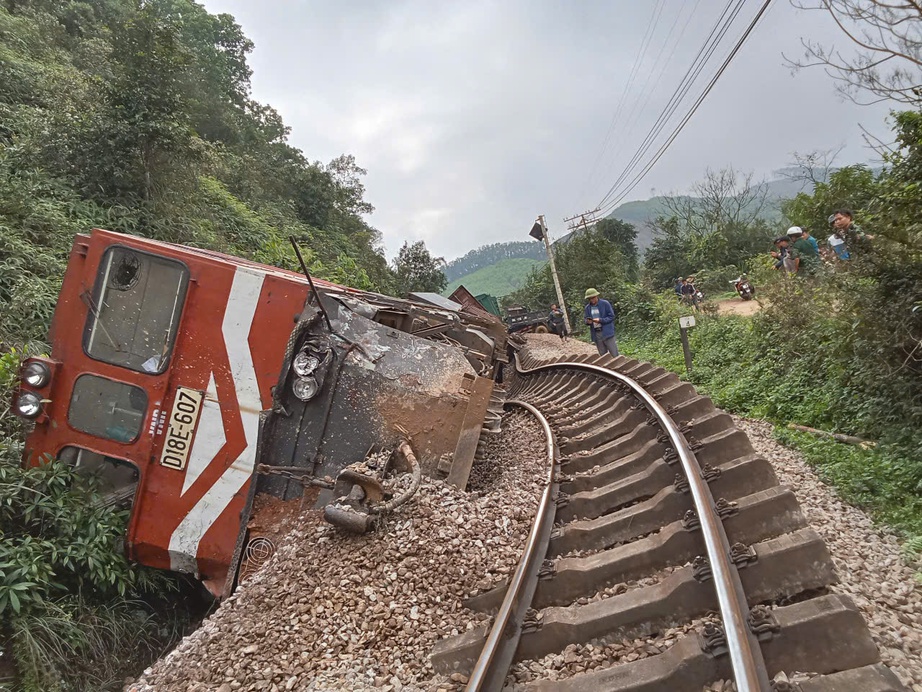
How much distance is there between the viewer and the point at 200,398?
13.3ft

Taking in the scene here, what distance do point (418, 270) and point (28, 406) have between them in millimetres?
31446

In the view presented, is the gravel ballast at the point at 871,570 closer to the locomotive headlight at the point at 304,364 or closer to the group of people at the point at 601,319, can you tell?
the locomotive headlight at the point at 304,364

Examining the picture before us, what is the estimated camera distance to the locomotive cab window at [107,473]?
13.3 ft

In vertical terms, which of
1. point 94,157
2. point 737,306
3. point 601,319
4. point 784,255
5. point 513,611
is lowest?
point 513,611

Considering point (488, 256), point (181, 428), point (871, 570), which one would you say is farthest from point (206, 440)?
point (488, 256)

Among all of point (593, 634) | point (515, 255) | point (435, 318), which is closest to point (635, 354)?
point (435, 318)

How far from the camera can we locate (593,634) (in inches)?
104

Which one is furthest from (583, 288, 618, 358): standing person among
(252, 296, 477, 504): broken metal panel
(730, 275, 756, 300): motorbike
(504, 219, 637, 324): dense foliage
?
(504, 219, 637, 324): dense foliage

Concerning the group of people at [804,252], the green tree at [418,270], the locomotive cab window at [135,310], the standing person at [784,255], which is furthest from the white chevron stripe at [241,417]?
the green tree at [418,270]

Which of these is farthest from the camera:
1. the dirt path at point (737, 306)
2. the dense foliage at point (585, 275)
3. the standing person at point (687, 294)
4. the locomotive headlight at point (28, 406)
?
the dense foliage at point (585, 275)

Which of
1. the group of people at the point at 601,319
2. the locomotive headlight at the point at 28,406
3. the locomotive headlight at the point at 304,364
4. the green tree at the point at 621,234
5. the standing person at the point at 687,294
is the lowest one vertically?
the locomotive headlight at the point at 28,406

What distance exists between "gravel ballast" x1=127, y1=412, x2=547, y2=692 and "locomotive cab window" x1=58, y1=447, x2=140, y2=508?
55.0 inches

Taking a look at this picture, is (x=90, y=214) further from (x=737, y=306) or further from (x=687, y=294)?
(x=687, y=294)

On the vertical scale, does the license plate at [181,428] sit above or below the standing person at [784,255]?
below
